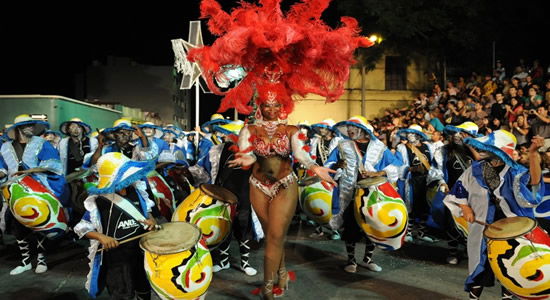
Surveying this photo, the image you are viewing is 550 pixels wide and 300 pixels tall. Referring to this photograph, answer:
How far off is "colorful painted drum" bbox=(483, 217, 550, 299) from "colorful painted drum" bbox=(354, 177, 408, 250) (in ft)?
4.82

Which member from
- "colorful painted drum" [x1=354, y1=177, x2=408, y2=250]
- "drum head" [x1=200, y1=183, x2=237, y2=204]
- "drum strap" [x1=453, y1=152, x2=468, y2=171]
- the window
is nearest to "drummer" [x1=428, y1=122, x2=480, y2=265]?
"drum strap" [x1=453, y1=152, x2=468, y2=171]

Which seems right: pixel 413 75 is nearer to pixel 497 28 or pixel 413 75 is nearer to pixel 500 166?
pixel 497 28

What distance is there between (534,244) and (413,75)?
23781 mm

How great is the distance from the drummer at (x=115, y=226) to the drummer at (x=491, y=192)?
2.97 meters

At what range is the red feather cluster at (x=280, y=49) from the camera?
3926 millimetres

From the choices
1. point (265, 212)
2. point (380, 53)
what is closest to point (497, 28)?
point (380, 53)

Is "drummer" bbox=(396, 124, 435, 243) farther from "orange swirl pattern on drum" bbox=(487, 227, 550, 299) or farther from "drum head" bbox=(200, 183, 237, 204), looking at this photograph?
"orange swirl pattern on drum" bbox=(487, 227, 550, 299)

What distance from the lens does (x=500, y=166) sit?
4.16 m

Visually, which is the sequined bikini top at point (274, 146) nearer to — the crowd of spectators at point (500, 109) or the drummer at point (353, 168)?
the drummer at point (353, 168)

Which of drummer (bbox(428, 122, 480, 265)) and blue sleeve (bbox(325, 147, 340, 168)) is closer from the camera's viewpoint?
blue sleeve (bbox(325, 147, 340, 168))

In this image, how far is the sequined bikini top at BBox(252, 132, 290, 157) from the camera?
404 cm

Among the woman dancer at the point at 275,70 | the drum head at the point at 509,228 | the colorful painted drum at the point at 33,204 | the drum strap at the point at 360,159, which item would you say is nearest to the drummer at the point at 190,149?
the colorful painted drum at the point at 33,204

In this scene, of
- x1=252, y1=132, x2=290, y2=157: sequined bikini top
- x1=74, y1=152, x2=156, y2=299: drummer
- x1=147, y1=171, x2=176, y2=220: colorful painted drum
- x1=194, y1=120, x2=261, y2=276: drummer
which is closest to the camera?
x1=74, y1=152, x2=156, y2=299: drummer

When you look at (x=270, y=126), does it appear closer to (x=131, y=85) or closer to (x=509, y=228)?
(x=509, y=228)
